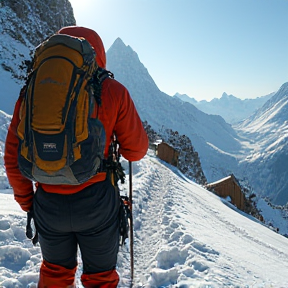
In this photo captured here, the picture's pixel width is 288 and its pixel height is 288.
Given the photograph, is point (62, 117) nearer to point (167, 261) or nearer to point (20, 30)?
point (167, 261)

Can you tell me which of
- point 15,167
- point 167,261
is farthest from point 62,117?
point 167,261

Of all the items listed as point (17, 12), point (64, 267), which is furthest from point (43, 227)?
point (17, 12)

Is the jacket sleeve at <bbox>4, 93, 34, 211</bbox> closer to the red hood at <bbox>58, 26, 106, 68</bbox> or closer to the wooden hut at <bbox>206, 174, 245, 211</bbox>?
the red hood at <bbox>58, 26, 106, 68</bbox>

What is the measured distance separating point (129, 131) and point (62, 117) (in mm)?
660

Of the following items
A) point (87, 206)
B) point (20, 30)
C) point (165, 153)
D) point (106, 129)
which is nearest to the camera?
point (87, 206)

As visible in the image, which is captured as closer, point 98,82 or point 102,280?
point 98,82

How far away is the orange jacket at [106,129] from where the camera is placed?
2320mm

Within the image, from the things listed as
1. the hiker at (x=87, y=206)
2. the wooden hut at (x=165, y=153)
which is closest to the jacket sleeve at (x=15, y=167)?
the hiker at (x=87, y=206)

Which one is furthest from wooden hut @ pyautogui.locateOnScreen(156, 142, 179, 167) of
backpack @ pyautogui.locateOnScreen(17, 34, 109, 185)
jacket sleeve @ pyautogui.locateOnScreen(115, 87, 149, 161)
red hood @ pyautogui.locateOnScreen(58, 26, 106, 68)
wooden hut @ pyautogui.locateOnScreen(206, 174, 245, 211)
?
backpack @ pyautogui.locateOnScreen(17, 34, 109, 185)

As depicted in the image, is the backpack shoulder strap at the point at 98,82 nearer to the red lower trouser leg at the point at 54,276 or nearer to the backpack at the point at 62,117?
the backpack at the point at 62,117

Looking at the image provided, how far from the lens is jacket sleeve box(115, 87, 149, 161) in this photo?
243 cm

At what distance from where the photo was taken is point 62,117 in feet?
6.70

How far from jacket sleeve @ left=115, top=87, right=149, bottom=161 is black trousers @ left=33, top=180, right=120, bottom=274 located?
1.30ft

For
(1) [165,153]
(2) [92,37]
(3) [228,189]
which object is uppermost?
(2) [92,37]
